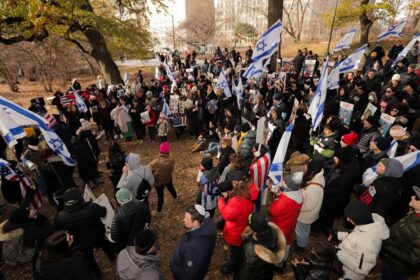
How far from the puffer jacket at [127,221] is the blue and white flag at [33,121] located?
2.54m

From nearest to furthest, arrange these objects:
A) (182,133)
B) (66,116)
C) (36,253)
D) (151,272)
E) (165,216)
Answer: (151,272), (36,253), (165,216), (66,116), (182,133)

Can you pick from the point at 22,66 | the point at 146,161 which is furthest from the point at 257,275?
the point at 22,66

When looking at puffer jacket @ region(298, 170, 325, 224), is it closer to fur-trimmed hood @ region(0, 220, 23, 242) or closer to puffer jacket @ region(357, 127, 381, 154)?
puffer jacket @ region(357, 127, 381, 154)

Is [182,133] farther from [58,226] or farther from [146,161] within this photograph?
[58,226]

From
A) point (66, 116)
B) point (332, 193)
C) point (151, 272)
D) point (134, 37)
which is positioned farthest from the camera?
point (134, 37)

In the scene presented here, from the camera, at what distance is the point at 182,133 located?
11773 millimetres

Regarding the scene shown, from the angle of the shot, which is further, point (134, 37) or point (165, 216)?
point (134, 37)

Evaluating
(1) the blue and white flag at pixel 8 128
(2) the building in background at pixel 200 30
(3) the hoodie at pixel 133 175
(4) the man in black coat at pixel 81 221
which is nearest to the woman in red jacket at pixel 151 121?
(1) the blue and white flag at pixel 8 128

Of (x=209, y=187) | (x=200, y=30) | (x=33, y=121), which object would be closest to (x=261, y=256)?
(x=209, y=187)

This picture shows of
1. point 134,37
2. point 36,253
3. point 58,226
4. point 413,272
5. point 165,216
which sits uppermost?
point 134,37

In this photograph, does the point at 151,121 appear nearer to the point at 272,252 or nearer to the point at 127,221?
the point at 127,221

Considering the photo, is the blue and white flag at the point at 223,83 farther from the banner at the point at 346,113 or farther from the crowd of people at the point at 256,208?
the banner at the point at 346,113

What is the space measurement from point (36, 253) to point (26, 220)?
0.71 metres

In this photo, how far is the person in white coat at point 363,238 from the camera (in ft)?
11.1
